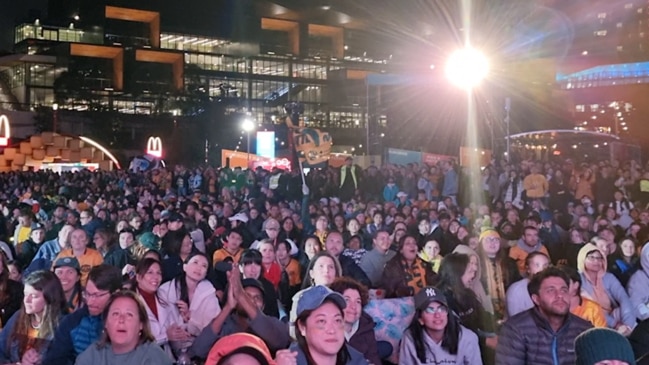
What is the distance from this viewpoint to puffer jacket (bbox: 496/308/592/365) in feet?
14.6

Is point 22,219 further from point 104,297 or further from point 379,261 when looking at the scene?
point 104,297

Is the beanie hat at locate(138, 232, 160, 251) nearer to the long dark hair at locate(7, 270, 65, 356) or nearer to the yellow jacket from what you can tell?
the long dark hair at locate(7, 270, 65, 356)

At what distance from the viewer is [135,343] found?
4.00m

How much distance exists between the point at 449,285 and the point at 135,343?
3.09 metres

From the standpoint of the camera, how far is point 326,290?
362cm

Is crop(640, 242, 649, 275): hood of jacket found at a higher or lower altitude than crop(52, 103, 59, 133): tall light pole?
lower

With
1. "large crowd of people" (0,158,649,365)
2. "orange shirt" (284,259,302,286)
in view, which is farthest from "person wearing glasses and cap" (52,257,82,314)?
"orange shirt" (284,259,302,286)

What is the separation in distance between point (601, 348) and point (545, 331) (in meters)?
1.55

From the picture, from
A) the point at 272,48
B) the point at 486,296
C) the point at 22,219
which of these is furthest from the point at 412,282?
the point at 272,48

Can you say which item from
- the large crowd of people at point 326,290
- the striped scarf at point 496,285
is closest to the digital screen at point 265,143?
the large crowd of people at point 326,290

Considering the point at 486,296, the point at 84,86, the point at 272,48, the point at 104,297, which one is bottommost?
the point at 486,296

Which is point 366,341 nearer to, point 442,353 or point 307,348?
point 442,353

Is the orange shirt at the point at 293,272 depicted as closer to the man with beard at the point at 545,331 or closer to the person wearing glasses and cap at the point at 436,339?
the person wearing glasses and cap at the point at 436,339

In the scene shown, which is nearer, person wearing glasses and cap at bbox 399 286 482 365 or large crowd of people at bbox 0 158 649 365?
large crowd of people at bbox 0 158 649 365
